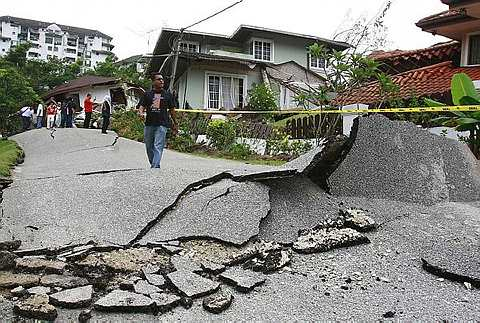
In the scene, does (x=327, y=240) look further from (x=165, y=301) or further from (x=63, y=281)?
(x=63, y=281)

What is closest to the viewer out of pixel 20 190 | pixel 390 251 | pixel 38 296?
pixel 38 296

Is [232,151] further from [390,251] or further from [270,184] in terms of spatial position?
[390,251]

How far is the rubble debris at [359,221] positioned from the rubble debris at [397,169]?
2.58 ft

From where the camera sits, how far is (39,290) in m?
3.11

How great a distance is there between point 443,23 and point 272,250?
10.5 meters

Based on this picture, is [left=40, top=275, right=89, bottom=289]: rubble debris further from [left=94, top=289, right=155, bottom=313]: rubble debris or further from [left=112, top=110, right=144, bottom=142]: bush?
[left=112, top=110, right=144, bottom=142]: bush

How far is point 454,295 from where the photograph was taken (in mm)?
3338

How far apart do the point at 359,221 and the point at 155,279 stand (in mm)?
2065

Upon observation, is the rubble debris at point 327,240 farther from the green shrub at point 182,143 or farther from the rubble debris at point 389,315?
the green shrub at point 182,143

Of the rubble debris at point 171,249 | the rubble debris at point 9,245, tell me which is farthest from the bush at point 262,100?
the rubble debris at point 9,245

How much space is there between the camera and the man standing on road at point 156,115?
21.7 feet

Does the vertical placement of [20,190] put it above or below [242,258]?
above

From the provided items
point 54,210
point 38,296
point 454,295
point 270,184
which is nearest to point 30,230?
point 54,210

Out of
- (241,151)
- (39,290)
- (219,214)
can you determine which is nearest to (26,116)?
(241,151)
